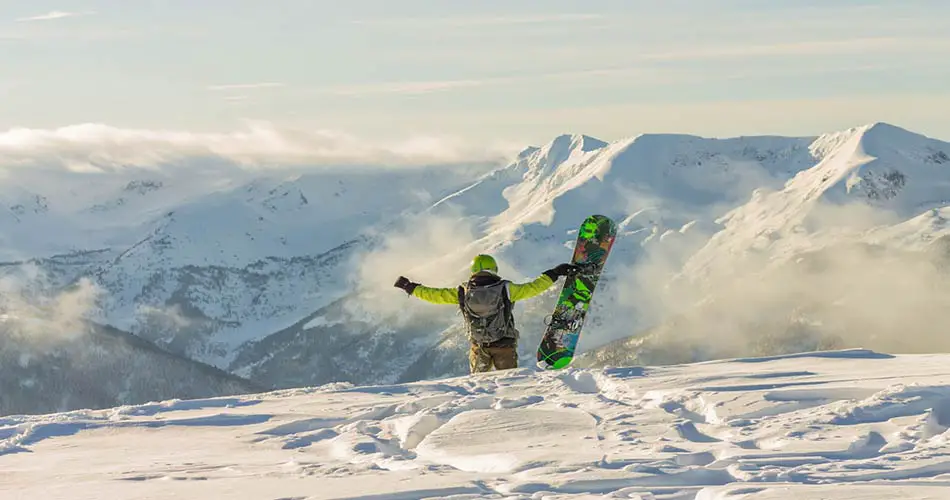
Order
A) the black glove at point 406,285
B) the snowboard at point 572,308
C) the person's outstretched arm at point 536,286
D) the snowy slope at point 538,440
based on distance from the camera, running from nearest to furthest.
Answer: the snowy slope at point 538,440 < the person's outstretched arm at point 536,286 < the black glove at point 406,285 < the snowboard at point 572,308

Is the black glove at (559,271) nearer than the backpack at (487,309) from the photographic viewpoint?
No

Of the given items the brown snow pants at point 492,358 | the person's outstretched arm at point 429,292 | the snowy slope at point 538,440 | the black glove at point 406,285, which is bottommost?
the snowy slope at point 538,440

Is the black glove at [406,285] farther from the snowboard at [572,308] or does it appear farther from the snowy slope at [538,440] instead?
the snowboard at [572,308]

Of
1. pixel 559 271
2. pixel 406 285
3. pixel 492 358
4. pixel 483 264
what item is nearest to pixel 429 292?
pixel 406 285

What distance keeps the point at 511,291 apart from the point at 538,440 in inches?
330

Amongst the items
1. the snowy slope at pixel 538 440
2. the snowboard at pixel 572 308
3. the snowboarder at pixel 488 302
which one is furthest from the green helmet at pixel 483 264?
the snowboard at pixel 572 308

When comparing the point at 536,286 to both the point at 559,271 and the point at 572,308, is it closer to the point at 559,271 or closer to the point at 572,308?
the point at 559,271

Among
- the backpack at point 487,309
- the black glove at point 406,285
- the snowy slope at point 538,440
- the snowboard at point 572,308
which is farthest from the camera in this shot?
the snowboard at point 572,308

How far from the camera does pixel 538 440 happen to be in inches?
464

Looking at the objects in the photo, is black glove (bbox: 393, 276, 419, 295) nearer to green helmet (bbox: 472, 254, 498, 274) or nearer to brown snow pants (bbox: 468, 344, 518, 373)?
green helmet (bbox: 472, 254, 498, 274)

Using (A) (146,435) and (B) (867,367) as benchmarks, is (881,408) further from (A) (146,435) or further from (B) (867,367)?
(A) (146,435)

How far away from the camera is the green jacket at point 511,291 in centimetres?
1971

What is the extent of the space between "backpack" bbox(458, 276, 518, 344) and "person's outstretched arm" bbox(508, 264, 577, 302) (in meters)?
0.17

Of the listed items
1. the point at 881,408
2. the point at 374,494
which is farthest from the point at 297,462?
the point at 881,408
